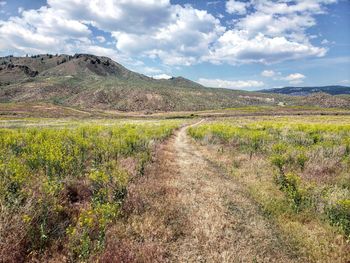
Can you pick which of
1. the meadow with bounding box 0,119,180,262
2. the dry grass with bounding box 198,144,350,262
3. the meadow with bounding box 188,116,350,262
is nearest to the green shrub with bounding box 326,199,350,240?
the meadow with bounding box 188,116,350,262

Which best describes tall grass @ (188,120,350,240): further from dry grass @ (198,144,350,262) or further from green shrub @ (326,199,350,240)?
dry grass @ (198,144,350,262)

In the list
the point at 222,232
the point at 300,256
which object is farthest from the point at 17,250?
the point at 300,256

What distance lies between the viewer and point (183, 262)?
5598 mm

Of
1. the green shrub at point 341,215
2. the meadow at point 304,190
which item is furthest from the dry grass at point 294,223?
the green shrub at point 341,215

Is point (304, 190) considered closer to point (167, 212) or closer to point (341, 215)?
point (341, 215)

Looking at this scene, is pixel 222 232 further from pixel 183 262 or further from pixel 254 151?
pixel 254 151

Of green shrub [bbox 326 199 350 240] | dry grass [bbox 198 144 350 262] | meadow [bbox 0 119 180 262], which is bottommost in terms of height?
dry grass [bbox 198 144 350 262]

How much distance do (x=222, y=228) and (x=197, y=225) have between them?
0.64 meters

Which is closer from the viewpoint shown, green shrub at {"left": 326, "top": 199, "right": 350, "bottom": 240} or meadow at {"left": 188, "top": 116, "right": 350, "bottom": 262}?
meadow at {"left": 188, "top": 116, "right": 350, "bottom": 262}

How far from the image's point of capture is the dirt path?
A: 5852 mm

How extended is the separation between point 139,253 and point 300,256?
11.4ft

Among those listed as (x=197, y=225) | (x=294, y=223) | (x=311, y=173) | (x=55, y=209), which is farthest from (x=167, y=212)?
(x=311, y=173)

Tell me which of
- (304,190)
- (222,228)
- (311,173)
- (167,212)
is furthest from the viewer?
(311,173)

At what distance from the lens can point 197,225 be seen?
7.06 m
